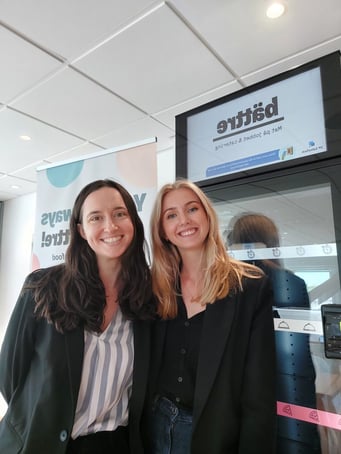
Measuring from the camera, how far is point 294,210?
1.45 metres

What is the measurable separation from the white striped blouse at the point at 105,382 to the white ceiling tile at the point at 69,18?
1684mm

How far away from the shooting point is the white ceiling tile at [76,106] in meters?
2.50

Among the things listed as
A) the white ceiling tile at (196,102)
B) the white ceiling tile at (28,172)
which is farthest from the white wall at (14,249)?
the white ceiling tile at (196,102)

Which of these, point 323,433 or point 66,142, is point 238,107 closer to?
point 323,433

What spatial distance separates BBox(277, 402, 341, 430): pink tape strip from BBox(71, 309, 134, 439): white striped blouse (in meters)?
0.65

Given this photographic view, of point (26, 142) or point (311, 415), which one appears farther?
point (26, 142)

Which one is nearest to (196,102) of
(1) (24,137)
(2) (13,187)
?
(1) (24,137)

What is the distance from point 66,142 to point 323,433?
3.28 m

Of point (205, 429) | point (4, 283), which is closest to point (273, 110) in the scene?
point (205, 429)

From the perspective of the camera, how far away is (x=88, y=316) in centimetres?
124

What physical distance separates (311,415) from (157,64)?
7.22 feet

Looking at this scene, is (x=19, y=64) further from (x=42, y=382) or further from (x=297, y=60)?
(x=42, y=382)

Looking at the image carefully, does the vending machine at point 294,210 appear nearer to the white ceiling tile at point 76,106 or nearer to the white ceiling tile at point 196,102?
the white ceiling tile at point 196,102

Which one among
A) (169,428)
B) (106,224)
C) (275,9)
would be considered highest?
(275,9)
